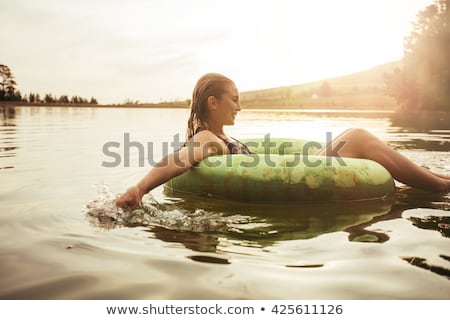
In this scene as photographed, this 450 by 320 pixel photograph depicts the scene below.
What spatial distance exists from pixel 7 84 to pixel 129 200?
3.63 m

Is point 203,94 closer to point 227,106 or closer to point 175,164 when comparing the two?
point 227,106

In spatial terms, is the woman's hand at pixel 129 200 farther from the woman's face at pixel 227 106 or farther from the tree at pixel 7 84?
the tree at pixel 7 84

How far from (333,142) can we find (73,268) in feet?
7.81

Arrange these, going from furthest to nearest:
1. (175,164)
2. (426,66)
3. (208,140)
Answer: (426,66), (208,140), (175,164)

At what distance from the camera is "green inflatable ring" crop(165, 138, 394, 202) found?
3182 mm

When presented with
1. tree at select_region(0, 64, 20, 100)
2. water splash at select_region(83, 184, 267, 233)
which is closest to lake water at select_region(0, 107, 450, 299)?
water splash at select_region(83, 184, 267, 233)

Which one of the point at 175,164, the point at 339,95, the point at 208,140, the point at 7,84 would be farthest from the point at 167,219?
the point at 339,95

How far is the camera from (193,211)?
2.99 m

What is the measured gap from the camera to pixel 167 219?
2.72m

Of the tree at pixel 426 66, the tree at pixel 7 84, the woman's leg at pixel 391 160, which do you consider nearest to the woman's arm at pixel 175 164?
the woman's leg at pixel 391 160

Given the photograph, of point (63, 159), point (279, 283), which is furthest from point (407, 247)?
point (63, 159)

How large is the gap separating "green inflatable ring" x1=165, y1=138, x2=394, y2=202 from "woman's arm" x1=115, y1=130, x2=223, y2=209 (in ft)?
0.34

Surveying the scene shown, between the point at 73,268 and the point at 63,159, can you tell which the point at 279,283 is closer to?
the point at 73,268

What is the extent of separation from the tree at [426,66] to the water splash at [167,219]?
42.8ft
